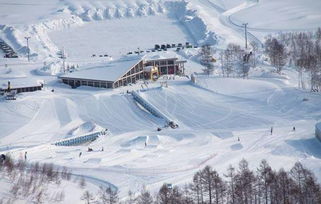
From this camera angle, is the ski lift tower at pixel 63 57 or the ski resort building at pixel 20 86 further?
the ski lift tower at pixel 63 57

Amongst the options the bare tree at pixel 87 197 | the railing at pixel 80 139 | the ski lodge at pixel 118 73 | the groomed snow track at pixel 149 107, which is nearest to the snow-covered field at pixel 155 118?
the groomed snow track at pixel 149 107

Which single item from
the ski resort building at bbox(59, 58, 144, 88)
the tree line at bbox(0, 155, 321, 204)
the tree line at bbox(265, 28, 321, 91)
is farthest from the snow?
the tree line at bbox(0, 155, 321, 204)

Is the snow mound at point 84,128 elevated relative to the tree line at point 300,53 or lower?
lower

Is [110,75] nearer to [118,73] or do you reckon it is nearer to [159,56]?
[118,73]

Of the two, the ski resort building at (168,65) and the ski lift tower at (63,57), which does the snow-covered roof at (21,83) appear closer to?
the ski lift tower at (63,57)

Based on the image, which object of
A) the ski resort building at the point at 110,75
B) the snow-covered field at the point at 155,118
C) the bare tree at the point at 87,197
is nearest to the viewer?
the bare tree at the point at 87,197

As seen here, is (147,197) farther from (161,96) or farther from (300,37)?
(300,37)

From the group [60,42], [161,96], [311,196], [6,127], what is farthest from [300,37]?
[311,196]
